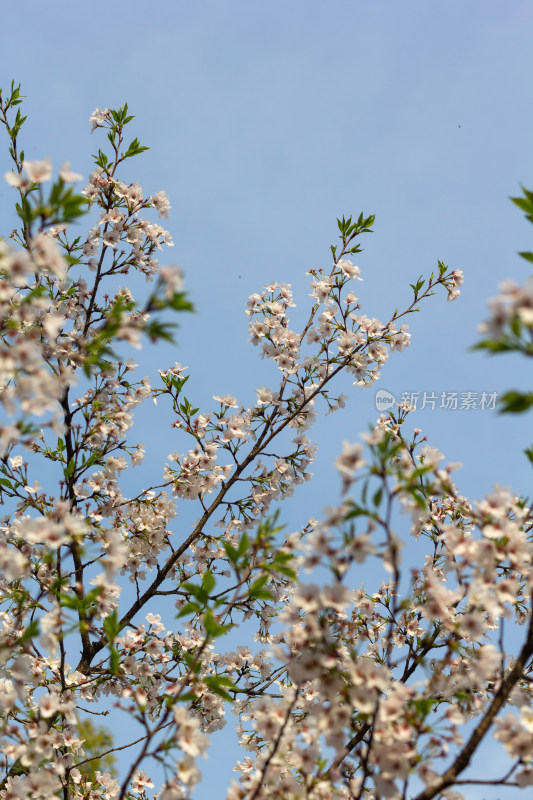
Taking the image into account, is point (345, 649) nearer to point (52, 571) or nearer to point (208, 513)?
point (208, 513)

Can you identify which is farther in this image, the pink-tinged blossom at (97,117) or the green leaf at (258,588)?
the pink-tinged blossom at (97,117)

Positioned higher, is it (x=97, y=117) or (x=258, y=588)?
(x=97, y=117)

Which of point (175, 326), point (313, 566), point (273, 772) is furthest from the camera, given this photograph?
point (273, 772)

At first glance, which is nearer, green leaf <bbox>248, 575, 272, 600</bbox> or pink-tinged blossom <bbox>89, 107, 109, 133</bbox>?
green leaf <bbox>248, 575, 272, 600</bbox>

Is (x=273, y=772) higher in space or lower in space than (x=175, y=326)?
lower

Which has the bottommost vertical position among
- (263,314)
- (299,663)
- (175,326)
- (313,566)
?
(299,663)

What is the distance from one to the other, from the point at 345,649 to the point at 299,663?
3.02 m

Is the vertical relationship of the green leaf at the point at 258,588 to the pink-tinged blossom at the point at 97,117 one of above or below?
below

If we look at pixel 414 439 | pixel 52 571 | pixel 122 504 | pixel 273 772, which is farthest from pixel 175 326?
pixel 414 439

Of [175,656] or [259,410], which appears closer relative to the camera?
[175,656]

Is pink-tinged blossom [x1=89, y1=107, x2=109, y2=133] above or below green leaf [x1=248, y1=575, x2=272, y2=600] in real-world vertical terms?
above

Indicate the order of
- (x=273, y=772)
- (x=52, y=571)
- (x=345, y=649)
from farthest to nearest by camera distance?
1. (x=345, y=649)
2. (x=52, y=571)
3. (x=273, y=772)

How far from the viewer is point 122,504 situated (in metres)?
5.87

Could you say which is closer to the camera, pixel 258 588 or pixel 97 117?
pixel 258 588
